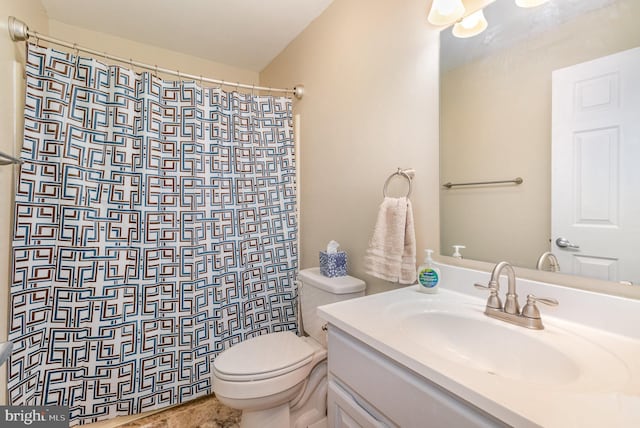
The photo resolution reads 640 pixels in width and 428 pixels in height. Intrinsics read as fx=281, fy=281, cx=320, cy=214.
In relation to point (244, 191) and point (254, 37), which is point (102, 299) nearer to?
point (244, 191)

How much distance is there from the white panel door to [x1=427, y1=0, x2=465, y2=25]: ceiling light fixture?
46cm

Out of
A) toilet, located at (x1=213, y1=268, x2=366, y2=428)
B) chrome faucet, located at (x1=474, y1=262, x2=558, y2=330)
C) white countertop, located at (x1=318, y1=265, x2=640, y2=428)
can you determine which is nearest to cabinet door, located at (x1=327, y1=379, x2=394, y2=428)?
white countertop, located at (x1=318, y1=265, x2=640, y2=428)

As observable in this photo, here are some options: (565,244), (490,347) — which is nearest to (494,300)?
(490,347)

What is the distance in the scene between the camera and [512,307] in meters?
0.83

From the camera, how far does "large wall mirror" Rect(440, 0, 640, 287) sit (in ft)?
2.43

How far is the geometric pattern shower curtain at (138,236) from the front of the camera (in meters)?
1.33

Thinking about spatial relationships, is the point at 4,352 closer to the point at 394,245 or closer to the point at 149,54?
the point at 394,245

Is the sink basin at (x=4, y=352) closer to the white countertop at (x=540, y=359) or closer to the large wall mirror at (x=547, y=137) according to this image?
the white countertop at (x=540, y=359)

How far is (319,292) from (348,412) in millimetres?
687

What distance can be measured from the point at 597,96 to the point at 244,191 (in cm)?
166

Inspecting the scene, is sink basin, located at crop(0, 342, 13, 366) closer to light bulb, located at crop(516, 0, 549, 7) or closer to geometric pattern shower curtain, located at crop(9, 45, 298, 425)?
geometric pattern shower curtain, located at crop(9, 45, 298, 425)

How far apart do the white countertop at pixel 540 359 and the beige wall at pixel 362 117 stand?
1.06 feet

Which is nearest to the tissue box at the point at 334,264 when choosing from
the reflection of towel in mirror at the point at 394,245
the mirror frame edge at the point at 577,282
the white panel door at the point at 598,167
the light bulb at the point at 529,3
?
the reflection of towel in mirror at the point at 394,245

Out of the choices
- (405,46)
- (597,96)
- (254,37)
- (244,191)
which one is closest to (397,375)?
(597,96)
